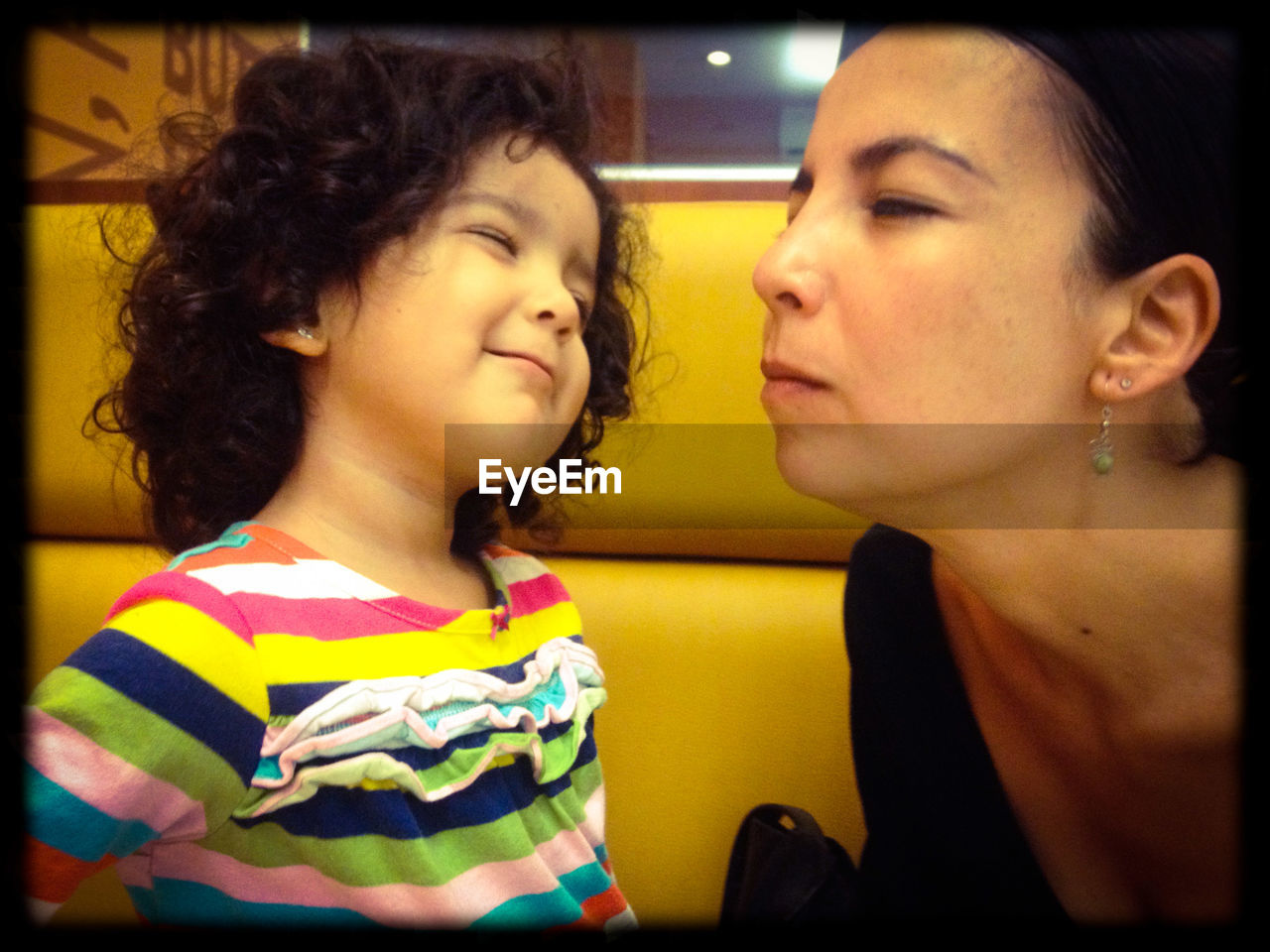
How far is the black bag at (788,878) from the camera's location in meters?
0.44

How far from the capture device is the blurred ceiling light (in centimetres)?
42

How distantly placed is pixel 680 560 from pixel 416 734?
0.42 meters

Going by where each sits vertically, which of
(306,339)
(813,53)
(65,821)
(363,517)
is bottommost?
(65,821)

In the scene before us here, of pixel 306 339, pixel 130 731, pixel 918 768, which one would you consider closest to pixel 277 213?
pixel 306 339

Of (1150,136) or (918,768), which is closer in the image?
(1150,136)

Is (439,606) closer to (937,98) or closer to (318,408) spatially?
(318,408)

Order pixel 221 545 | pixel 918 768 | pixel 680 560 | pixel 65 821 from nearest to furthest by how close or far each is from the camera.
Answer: pixel 65 821
pixel 221 545
pixel 918 768
pixel 680 560

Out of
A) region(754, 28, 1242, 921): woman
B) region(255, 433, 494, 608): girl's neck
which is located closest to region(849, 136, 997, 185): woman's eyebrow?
region(754, 28, 1242, 921): woman

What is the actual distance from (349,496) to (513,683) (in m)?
0.15

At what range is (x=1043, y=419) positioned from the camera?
0.38 meters

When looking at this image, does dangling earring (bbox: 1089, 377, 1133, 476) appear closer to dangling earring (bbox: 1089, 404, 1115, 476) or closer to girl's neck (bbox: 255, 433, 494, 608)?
dangling earring (bbox: 1089, 404, 1115, 476)

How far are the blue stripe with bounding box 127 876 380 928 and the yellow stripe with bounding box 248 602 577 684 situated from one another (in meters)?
0.11

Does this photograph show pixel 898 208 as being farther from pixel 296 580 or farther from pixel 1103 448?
pixel 296 580

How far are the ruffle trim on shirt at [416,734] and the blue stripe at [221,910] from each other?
0.05 meters
